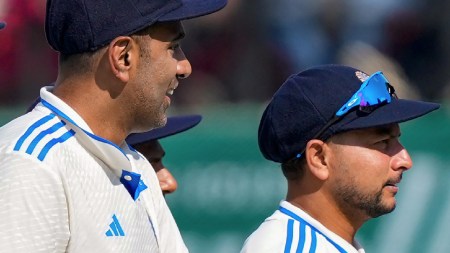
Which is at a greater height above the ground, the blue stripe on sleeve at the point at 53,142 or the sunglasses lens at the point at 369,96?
the blue stripe on sleeve at the point at 53,142

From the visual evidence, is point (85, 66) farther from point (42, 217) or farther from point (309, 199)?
point (309, 199)

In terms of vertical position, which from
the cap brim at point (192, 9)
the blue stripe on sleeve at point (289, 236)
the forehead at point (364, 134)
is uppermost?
the cap brim at point (192, 9)

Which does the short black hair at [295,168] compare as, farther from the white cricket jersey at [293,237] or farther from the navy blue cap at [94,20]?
the navy blue cap at [94,20]

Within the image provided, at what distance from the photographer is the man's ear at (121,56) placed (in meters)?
2.88

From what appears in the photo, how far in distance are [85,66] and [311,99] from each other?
93 cm

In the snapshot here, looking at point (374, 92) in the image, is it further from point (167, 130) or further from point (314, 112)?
point (167, 130)

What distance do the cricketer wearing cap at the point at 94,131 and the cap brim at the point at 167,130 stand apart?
109cm

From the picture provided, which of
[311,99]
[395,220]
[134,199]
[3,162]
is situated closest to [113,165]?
[134,199]

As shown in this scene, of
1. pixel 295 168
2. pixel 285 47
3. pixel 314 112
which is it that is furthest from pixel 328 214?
pixel 285 47

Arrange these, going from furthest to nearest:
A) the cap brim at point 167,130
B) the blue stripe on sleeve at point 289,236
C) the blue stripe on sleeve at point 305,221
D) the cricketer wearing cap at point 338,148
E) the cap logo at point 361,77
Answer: the cap brim at point 167,130
the cap logo at point 361,77
the cricketer wearing cap at point 338,148
the blue stripe on sleeve at point 305,221
the blue stripe on sleeve at point 289,236

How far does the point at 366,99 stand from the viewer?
3520 mm

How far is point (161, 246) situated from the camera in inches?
121

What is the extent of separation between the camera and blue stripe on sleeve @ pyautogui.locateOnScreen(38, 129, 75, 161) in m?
2.62

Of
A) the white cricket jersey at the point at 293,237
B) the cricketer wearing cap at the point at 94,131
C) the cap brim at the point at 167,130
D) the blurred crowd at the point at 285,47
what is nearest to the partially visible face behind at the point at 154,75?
the cricketer wearing cap at the point at 94,131
